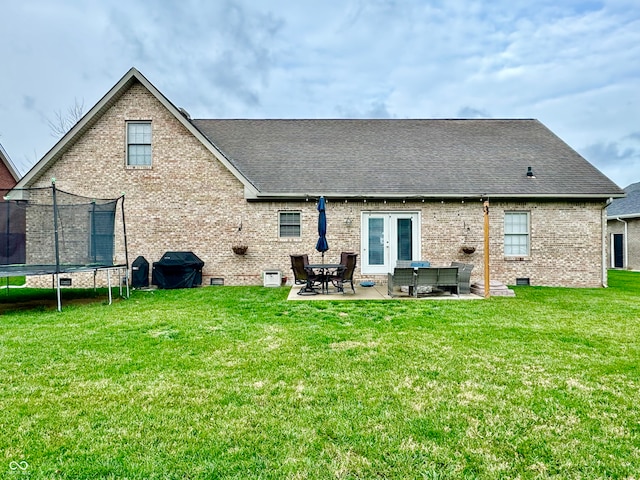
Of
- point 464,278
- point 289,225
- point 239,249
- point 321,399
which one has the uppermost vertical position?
point 289,225

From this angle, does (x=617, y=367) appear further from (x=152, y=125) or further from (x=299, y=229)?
(x=152, y=125)

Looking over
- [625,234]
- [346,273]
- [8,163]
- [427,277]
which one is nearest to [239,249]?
[346,273]

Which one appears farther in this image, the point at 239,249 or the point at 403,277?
the point at 239,249

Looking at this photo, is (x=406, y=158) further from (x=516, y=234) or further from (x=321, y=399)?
(x=321, y=399)

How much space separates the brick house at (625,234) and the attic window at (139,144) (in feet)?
71.2

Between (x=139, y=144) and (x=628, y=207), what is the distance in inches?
924

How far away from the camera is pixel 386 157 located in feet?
44.6

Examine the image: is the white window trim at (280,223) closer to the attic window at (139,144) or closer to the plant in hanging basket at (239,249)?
the plant in hanging basket at (239,249)

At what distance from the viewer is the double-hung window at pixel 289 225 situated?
12.1 m

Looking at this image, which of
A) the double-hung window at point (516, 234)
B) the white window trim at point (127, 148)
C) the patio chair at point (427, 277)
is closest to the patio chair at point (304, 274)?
the patio chair at point (427, 277)

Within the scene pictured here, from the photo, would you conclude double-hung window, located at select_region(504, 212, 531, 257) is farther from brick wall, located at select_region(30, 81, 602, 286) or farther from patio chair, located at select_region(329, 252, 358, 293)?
patio chair, located at select_region(329, 252, 358, 293)

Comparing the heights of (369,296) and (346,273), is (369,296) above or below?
below

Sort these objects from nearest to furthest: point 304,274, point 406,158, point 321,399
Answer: point 321,399 < point 304,274 < point 406,158

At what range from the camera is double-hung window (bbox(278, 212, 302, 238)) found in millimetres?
12133
